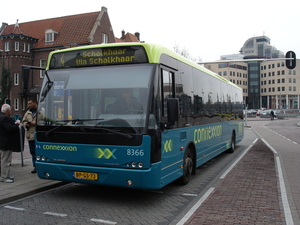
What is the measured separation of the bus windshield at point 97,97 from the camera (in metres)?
5.54

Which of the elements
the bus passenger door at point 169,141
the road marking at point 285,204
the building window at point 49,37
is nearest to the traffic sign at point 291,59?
the road marking at point 285,204

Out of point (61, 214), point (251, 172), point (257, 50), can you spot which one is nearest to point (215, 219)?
point (61, 214)

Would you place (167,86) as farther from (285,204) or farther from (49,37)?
(49,37)

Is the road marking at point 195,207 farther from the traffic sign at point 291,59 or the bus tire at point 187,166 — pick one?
the traffic sign at point 291,59

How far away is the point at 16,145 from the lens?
286 inches

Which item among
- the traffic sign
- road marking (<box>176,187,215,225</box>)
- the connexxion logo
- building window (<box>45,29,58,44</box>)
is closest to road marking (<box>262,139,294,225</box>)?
road marking (<box>176,187,215,225</box>)

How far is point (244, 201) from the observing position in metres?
6.18

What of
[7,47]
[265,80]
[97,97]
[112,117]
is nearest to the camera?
[112,117]

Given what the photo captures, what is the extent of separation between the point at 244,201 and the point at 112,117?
119 inches

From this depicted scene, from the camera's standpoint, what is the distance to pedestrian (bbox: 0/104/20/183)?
706 cm

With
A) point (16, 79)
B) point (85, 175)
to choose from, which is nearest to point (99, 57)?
point (85, 175)

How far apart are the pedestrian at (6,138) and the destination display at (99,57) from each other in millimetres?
1743

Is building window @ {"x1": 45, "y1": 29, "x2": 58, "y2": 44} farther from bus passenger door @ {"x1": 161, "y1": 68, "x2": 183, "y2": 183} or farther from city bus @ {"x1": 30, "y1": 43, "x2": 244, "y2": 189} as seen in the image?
bus passenger door @ {"x1": 161, "y1": 68, "x2": 183, "y2": 183}

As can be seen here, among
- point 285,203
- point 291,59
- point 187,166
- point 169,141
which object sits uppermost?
point 291,59
